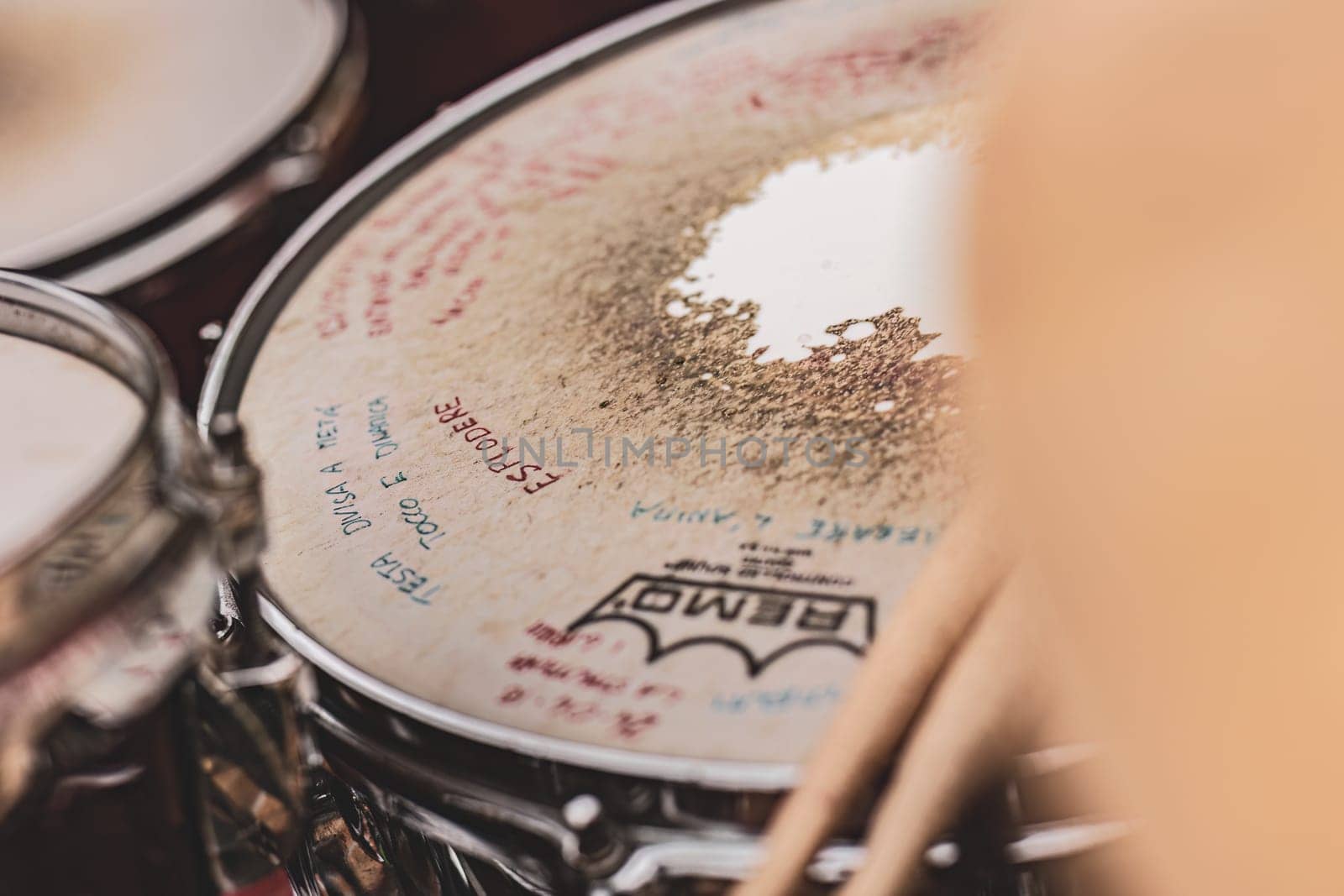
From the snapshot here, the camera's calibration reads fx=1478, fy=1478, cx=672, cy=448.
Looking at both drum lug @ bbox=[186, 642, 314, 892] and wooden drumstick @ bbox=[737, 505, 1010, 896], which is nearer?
wooden drumstick @ bbox=[737, 505, 1010, 896]

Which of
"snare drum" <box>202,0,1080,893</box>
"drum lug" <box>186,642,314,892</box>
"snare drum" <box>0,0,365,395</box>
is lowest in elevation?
"drum lug" <box>186,642,314,892</box>

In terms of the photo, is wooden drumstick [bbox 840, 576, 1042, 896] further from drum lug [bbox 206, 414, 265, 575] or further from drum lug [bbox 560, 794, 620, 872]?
drum lug [bbox 206, 414, 265, 575]

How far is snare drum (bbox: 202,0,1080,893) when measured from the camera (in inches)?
17.8

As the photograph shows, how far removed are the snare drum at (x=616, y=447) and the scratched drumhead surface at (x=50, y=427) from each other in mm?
73

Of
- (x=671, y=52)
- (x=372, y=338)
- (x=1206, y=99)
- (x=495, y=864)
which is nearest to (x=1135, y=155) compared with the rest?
(x=1206, y=99)

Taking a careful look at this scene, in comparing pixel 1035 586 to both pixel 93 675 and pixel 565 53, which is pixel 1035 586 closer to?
pixel 93 675

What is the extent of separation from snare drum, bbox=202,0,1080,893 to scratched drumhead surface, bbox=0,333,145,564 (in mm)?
73

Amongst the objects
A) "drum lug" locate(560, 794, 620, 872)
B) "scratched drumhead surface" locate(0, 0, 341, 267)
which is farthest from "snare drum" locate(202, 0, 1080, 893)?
"scratched drumhead surface" locate(0, 0, 341, 267)

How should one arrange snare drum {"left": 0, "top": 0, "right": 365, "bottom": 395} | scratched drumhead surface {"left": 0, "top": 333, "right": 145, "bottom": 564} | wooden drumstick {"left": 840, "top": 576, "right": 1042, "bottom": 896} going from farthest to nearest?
snare drum {"left": 0, "top": 0, "right": 365, "bottom": 395} → scratched drumhead surface {"left": 0, "top": 333, "right": 145, "bottom": 564} → wooden drumstick {"left": 840, "top": 576, "right": 1042, "bottom": 896}

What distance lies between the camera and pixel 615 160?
0.80m

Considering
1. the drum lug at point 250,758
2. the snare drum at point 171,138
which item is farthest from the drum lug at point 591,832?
the snare drum at point 171,138

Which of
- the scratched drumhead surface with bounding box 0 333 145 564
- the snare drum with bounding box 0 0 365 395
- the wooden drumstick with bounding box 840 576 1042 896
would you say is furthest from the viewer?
the snare drum with bounding box 0 0 365 395

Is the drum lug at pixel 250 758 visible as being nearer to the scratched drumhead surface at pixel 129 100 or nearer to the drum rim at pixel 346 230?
the drum rim at pixel 346 230

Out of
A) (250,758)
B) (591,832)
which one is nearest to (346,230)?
(250,758)
